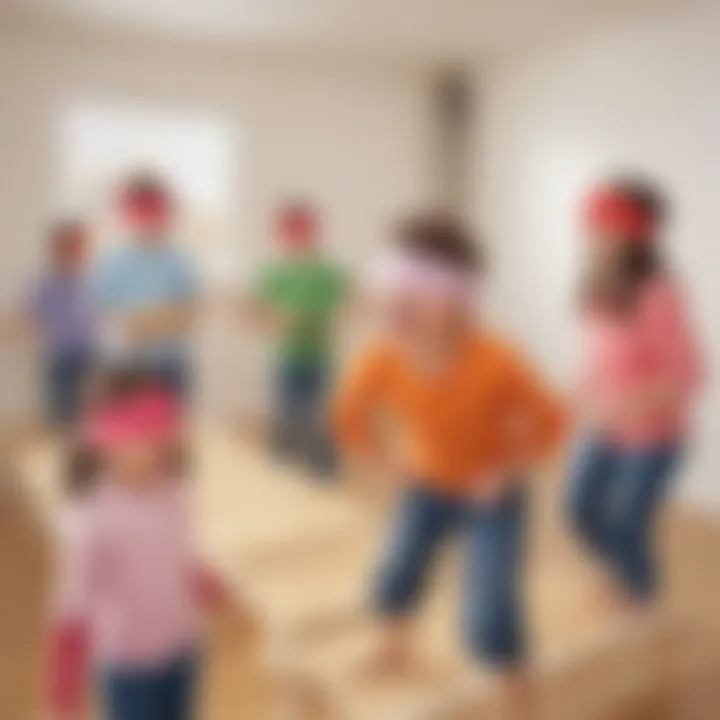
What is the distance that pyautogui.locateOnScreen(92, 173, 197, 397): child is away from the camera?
697 millimetres

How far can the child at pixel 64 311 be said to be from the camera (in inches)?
29.2

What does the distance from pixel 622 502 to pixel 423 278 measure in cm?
37

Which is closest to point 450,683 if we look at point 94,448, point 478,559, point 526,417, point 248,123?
point 478,559

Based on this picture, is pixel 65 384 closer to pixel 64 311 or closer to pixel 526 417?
pixel 64 311

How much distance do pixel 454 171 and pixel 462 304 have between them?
203 millimetres

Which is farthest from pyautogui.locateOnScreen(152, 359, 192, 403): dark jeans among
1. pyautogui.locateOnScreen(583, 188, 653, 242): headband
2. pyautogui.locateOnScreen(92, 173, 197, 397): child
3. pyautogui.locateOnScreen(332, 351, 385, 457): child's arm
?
pyautogui.locateOnScreen(583, 188, 653, 242): headband

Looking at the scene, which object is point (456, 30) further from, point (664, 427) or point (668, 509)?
point (668, 509)

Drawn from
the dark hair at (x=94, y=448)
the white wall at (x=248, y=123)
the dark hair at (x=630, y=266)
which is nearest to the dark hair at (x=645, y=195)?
the dark hair at (x=630, y=266)

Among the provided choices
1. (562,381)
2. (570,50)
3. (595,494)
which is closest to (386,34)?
(570,50)

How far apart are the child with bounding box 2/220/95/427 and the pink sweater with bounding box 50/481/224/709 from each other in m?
0.26

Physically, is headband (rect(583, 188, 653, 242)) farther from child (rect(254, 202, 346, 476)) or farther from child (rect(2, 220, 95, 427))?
child (rect(2, 220, 95, 427))

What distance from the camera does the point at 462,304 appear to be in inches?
20.5

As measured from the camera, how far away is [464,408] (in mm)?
554

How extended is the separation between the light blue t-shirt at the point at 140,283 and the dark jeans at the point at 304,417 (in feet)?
0.47
